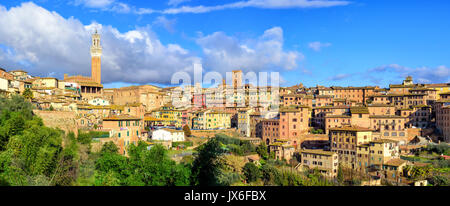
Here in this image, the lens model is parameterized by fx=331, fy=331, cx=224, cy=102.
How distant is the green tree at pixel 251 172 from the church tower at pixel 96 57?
38.4 meters

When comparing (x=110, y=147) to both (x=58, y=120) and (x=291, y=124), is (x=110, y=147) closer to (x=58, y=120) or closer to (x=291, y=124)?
(x=58, y=120)

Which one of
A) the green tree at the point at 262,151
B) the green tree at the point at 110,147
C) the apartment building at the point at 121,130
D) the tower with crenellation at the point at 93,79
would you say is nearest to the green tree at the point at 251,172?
the green tree at the point at 262,151

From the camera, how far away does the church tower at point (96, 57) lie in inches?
2362

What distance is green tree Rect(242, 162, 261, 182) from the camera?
31.8 metres

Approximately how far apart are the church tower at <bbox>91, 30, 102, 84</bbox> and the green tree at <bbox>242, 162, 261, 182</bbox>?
38397 millimetres

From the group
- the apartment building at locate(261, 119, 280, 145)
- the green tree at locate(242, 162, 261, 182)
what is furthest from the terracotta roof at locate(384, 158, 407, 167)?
the apartment building at locate(261, 119, 280, 145)

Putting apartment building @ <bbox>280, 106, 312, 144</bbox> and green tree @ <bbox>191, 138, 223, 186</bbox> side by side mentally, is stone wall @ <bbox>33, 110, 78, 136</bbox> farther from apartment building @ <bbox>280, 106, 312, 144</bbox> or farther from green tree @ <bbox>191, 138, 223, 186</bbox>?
apartment building @ <bbox>280, 106, 312, 144</bbox>

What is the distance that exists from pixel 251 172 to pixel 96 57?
41696 millimetres

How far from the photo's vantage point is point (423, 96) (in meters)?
47.6

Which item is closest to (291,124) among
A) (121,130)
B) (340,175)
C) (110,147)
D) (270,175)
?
(340,175)

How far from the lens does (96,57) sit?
60.7 metres

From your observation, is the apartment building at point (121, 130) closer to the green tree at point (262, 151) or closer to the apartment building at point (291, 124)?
the green tree at point (262, 151)
